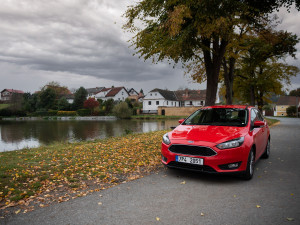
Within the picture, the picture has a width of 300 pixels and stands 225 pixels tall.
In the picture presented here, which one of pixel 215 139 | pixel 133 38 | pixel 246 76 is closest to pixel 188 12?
pixel 133 38

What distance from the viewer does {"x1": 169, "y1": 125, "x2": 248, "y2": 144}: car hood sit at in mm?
4566

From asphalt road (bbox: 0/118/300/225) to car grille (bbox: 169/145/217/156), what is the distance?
2.14ft

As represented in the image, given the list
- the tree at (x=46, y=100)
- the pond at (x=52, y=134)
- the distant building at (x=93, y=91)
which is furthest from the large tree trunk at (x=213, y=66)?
the distant building at (x=93, y=91)

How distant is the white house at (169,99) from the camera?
6712 cm

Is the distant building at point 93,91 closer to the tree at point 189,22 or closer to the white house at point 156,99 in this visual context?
the white house at point 156,99

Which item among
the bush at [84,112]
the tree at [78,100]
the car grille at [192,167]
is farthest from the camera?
the tree at [78,100]

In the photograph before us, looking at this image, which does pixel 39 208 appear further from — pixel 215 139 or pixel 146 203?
pixel 215 139

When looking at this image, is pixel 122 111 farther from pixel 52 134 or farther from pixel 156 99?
pixel 52 134

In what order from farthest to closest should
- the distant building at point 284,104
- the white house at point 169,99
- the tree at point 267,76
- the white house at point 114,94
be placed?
the white house at point 114,94
the distant building at point 284,104
the white house at point 169,99
the tree at point 267,76

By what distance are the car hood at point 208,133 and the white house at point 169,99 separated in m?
58.2

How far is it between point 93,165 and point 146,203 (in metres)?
2.94

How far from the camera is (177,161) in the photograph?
4742 mm

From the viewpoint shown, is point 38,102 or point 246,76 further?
point 38,102

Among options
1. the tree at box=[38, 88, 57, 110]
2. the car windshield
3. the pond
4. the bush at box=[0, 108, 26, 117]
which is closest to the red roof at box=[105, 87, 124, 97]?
the tree at box=[38, 88, 57, 110]
